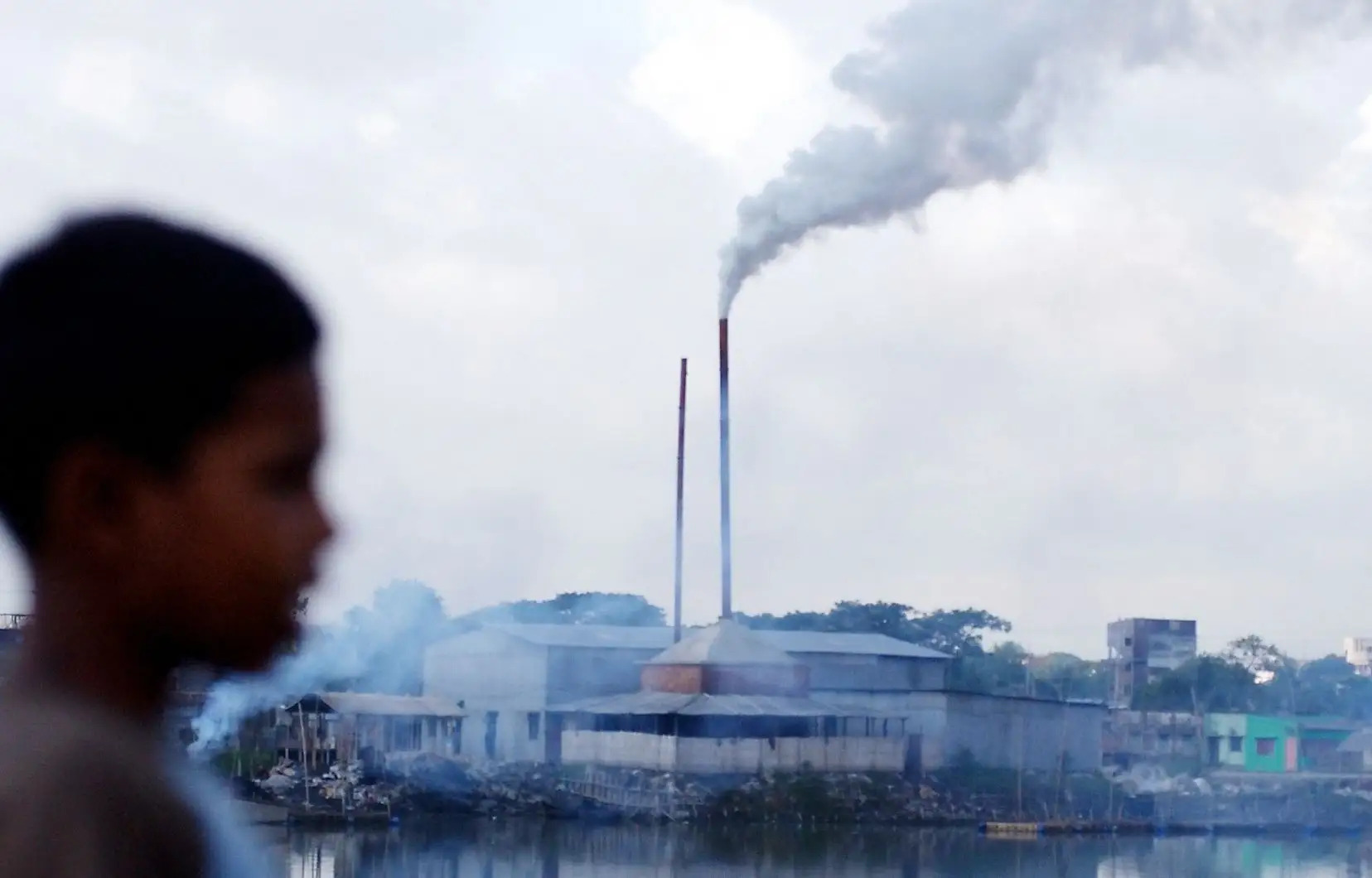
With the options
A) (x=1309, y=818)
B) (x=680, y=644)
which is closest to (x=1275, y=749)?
(x=1309, y=818)

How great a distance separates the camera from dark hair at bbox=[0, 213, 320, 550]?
2.11 ft

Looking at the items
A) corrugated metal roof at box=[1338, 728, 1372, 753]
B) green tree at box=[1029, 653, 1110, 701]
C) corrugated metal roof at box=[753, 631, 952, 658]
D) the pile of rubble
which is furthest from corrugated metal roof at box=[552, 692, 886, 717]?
green tree at box=[1029, 653, 1110, 701]

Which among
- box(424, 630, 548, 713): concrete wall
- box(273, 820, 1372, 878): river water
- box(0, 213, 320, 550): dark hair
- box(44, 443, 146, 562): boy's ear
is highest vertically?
box(0, 213, 320, 550): dark hair

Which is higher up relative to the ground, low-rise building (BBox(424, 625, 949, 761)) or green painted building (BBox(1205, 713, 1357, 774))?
low-rise building (BBox(424, 625, 949, 761))

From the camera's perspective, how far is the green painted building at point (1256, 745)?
31.0m

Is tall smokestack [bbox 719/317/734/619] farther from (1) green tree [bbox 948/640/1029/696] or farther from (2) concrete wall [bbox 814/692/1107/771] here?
(1) green tree [bbox 948/640/1029/696]

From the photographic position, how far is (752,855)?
17.8 metres

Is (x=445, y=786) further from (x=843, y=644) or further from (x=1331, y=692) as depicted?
(x=1331, y=692)

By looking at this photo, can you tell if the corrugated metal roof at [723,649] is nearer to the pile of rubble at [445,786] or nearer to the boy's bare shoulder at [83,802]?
the pile of rubble at [445,786]

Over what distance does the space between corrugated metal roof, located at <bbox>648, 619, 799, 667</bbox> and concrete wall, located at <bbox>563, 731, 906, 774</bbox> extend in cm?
101

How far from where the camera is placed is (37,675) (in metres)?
0.64

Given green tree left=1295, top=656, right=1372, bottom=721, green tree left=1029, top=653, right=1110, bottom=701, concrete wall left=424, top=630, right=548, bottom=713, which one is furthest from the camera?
green tree left=1029, top=653, right=1110, bottom=701

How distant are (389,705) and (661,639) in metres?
4.95

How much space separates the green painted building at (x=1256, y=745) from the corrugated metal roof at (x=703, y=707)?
38.5ft
